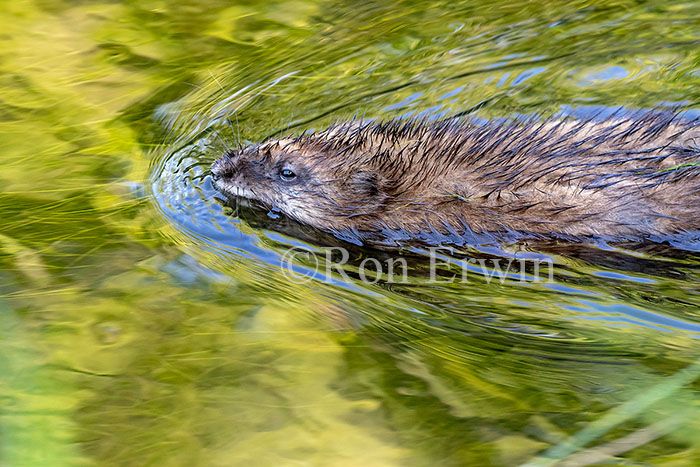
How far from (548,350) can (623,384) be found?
0.37m

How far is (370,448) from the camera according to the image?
2.36 metres

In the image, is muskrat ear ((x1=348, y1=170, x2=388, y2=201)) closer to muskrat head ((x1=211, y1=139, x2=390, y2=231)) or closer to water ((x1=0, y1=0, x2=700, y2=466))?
muskrat head ((x1=211, y1=139, x2=390, y2=231))

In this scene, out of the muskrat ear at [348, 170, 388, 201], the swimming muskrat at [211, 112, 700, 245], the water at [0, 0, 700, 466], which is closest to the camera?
the water at [0, 0, 700, 466]

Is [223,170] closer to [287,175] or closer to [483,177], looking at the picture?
[287,175]

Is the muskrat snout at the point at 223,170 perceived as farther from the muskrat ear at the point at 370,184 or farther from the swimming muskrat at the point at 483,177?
the muskrat ear at the point at 370,184

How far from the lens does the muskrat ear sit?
13.8ft

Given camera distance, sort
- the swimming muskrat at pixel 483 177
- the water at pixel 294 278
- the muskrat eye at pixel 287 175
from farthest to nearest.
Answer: the muskrat eye at pixel 287 175, the swimming muskrat at pixel 483 177, the water at pixel 294 278

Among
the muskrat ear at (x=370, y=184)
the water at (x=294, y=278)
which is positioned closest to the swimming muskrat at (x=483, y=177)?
the muskrat ear at (x=370, y=184)

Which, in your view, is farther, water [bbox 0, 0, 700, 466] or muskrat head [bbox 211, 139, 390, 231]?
muskrat head [bbox 211, 139, 390, 231]

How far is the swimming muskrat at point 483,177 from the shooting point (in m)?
3.66

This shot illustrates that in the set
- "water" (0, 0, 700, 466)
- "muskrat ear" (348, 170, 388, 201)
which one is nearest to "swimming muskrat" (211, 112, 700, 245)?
"muskrat ear" (348, 170, 388, 201)

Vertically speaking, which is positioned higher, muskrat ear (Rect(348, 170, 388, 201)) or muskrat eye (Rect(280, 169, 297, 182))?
muskrat eye (Rect(280, 169, 297, 182))

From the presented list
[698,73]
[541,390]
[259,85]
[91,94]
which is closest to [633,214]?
[541,390]

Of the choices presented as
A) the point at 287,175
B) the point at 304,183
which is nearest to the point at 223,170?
the point at 287,175
